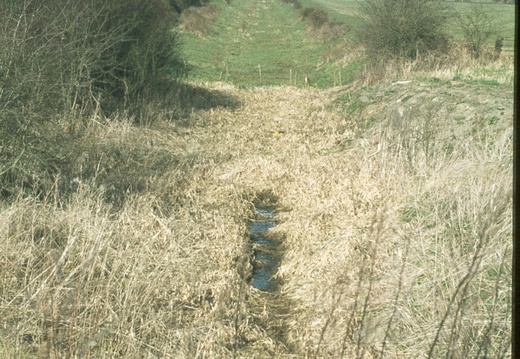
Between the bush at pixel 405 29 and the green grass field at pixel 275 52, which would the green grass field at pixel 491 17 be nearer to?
the green grass field at pixel 275 52

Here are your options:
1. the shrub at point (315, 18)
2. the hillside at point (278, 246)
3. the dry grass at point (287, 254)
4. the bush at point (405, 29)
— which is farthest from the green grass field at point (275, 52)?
the dry grass at point (287, 254)

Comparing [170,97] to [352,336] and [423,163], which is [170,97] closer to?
[423,163]

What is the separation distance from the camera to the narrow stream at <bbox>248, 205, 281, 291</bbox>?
6780mm

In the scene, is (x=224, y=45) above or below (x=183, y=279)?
below

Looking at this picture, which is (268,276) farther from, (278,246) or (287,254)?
(278,246)

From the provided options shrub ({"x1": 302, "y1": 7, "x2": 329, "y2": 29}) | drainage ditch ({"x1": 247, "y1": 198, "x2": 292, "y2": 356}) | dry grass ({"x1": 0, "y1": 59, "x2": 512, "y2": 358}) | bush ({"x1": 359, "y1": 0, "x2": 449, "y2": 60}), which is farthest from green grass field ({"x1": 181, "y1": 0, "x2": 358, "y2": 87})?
drainage ditch ({"x1": 247, "y1": 198, "x2": 292, "y2": 356})

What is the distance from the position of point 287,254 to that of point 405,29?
12641 millimetres

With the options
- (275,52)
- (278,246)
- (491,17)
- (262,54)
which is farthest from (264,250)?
(275,52)

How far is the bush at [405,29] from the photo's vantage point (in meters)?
18.2

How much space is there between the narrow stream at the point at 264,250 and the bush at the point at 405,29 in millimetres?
10789

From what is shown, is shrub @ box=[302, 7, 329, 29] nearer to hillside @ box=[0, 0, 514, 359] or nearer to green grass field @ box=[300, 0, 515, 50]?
green grass field @ box=[300, 0, 515, 50]

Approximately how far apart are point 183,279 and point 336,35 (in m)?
26.7

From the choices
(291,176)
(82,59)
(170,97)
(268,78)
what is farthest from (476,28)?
(82,59)

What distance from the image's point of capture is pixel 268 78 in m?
23.2
